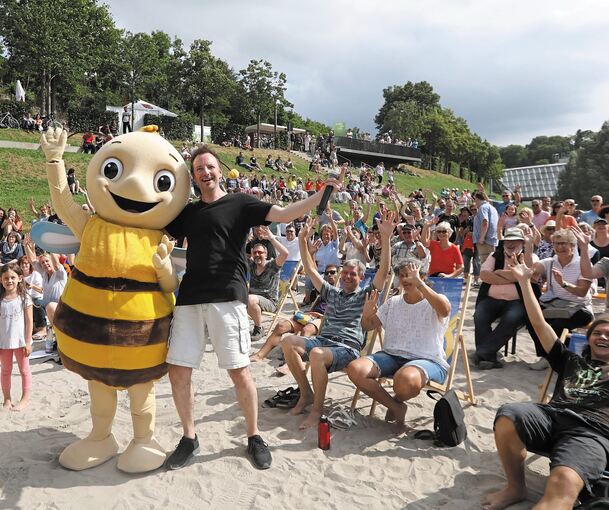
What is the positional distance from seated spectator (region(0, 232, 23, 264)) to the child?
17.1 ft

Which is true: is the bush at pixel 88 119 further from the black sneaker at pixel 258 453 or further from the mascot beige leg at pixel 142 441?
the black sneaker at pixel 258 453

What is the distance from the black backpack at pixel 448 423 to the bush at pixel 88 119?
31695mm

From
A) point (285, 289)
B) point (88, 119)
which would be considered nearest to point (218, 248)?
point (285, 289)

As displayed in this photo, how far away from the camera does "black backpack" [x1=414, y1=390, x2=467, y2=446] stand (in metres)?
3.73

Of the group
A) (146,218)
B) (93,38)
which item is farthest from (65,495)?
(93,38)

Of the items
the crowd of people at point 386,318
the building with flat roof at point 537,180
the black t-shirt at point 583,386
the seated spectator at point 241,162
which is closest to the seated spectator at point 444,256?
the crowd of people at point 386,318

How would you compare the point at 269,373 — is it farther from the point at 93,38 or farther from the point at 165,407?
the point at 93,38

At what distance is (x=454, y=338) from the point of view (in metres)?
4.66

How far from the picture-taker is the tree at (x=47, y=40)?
93.7 ft

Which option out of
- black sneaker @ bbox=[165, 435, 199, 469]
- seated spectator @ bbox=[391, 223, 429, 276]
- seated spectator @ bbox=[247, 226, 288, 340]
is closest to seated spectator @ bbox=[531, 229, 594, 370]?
seated spectator @ bbox=[391, 223, 429, 276]

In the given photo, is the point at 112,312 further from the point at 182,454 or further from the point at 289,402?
the point at 289,402

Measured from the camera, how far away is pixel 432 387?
4.00m

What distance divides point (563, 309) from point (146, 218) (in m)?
4.25

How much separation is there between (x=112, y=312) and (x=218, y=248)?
0.79 m
